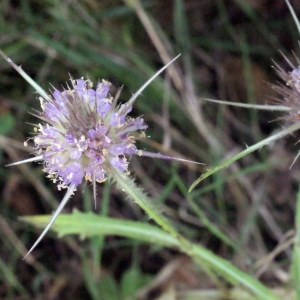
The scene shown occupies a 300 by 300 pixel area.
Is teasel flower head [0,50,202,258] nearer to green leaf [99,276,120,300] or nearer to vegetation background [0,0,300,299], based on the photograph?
vegetation background [0,0,300,299]

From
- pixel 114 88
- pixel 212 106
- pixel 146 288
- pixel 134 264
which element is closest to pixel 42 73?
pixel 114 88

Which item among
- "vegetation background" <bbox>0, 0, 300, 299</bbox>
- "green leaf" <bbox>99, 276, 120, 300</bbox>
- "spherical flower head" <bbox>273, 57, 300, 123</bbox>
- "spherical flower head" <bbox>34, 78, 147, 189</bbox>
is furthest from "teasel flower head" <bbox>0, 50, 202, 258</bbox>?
"green leaf" <bbox>99, 276, 120, 300</bbox>

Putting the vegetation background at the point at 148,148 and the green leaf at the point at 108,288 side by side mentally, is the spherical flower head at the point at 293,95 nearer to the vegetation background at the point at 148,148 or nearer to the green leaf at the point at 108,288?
the vegetation background at the point at 148,148

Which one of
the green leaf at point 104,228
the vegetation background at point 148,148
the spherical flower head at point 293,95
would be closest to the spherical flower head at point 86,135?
the spherical flower head at point 293,95

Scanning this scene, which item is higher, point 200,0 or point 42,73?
point 200,0

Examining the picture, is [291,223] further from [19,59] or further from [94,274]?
[19,59]

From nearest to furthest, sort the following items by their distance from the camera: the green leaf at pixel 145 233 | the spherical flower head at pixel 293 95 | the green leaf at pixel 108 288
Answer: the spherical flower head at pixel 293 95 < the green leaf at pixel 145 233 < the green leaf at pixel 108 288
